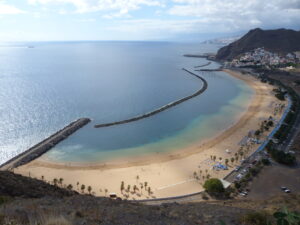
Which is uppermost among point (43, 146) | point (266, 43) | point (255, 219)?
point (266, 43)

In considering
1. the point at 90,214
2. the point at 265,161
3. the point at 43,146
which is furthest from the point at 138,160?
the point at 90,214

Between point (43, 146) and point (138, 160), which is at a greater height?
point (43, 146)

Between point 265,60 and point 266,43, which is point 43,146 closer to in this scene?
point 265,60

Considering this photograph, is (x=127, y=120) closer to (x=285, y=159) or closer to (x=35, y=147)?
(x=35, y=147)

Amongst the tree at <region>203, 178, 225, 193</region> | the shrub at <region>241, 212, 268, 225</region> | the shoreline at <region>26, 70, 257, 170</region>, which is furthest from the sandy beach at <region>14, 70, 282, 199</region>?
the shrub at <region>241, 212, 268, 225</region>

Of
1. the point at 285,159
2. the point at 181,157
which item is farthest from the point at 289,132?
the point at 181,157

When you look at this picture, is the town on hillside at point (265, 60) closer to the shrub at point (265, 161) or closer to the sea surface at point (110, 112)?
the sea surface at point (110, 112)

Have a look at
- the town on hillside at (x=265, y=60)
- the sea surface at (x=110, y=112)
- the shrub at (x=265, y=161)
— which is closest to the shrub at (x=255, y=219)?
the shrub at (x=265, y=161)

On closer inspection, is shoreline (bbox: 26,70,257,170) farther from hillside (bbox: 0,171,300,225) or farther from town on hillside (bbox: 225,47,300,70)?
town on hillside (bbox: 225,47,300,70)
